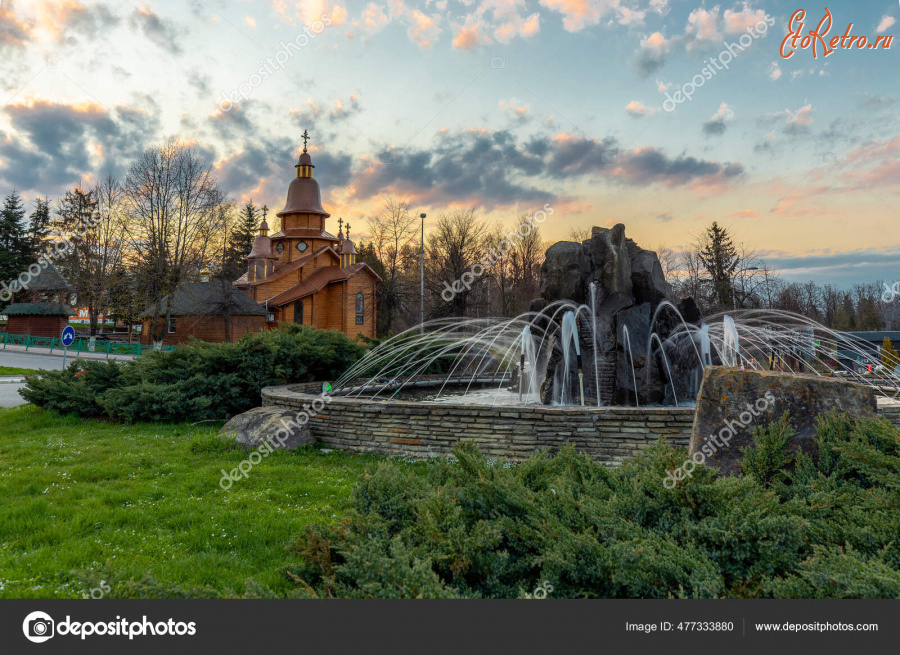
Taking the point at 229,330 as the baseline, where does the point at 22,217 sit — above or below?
above

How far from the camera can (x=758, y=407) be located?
379cm

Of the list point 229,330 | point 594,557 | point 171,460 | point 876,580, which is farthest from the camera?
point 229,330

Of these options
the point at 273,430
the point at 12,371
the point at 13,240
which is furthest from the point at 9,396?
the point at 13,240

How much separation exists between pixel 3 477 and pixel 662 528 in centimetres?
779

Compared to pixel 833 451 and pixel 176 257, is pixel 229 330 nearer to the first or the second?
pixel 176 257

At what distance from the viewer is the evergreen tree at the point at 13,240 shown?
5081 cm

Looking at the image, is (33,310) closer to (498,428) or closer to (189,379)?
(189,379)

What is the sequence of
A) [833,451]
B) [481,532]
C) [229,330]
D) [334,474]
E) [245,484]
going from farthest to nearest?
1. [229,330]
2. [334,474]
3. [245,484]
4. [833,451]
5. [481,532]

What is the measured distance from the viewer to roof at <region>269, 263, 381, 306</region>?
1737 inches

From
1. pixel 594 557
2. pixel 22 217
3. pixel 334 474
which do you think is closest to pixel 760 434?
pixel 594 557

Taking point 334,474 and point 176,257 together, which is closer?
point 334,474

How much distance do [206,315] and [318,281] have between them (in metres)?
9.91

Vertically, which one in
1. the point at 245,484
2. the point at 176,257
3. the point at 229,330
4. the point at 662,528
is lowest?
the point at 245,484

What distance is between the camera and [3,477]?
6.32 m
